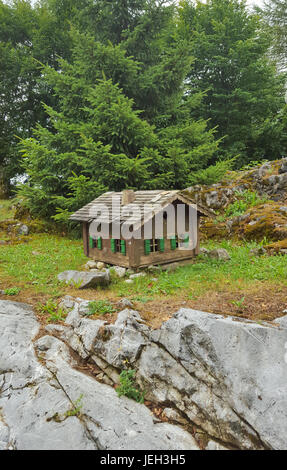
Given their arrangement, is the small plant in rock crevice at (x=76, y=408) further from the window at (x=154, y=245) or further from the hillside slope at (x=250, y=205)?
the hillside slope at (x=250, y=205)

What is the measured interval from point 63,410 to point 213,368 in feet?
7.75

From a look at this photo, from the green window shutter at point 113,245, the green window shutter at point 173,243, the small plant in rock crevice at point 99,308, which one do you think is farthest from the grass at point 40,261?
the green window shutter at point 173,243

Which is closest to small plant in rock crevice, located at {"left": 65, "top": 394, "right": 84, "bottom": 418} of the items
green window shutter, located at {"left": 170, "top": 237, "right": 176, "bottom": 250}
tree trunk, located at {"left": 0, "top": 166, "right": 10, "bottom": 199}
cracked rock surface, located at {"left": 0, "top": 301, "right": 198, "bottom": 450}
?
cracked rock surface, located at {"left": 0, "top": 301, "right": 198, "bottom": 450}

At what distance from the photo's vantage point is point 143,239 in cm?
906

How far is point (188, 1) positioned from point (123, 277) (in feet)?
84.4

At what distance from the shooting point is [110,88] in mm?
12719

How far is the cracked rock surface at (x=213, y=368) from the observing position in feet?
12.3

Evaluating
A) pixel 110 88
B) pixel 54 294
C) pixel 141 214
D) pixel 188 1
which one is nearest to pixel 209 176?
pixel 110 88

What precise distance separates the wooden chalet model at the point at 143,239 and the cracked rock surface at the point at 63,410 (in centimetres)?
373

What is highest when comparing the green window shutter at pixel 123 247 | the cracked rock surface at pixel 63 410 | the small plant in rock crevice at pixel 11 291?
the green window shutter at pixel 123 247

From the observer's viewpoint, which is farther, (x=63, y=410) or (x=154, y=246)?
(x=154, y=246)

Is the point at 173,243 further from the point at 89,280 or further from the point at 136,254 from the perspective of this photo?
the point at 89,280

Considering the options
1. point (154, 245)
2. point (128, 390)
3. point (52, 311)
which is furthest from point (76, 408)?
point (154, 245)

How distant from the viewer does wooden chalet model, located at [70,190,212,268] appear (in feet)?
29.3
